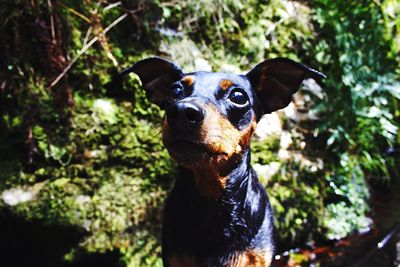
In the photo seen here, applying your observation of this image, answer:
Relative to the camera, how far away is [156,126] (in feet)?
11.0

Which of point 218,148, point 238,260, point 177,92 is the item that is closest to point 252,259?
point 238,260

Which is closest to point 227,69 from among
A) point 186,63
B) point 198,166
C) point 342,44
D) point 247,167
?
point 186,63

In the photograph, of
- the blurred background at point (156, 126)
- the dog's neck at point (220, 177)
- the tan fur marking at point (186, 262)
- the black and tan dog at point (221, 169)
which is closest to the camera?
the black and tan dog at point (221, 169)

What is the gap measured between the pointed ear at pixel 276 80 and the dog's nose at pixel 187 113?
1.98 feet

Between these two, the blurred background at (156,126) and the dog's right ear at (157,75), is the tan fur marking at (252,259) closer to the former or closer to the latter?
the dog's right ear at (157,75)

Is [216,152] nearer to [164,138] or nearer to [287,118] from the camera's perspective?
[164,138]

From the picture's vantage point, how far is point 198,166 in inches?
73.5

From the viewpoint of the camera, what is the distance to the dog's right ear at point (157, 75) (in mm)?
2227

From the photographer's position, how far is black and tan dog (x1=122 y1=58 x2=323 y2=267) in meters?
1.90

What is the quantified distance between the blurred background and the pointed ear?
4.73ft

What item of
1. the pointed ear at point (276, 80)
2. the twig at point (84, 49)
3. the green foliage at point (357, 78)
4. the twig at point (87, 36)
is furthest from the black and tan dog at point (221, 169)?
the green foliage at point (357, 78)

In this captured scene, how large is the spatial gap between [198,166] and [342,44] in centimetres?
322

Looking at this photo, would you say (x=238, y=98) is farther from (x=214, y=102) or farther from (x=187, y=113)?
(x=187, y=113)

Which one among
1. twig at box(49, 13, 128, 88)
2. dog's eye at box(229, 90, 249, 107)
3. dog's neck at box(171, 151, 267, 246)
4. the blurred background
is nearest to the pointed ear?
dog's eye at box(229, 90, 249, 107)
